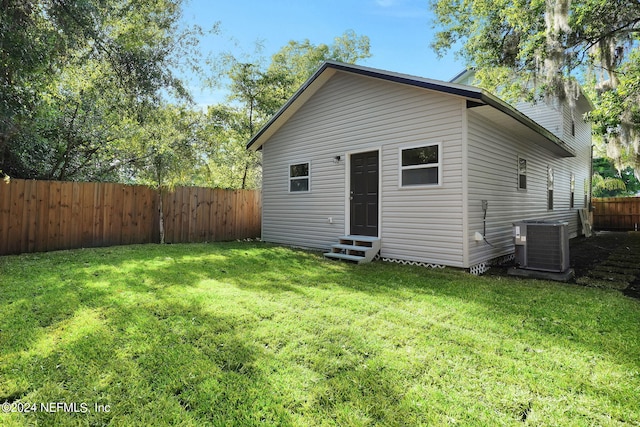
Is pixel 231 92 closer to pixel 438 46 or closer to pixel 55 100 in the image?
pixel 55 100

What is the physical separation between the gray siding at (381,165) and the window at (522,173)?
9.84 ft

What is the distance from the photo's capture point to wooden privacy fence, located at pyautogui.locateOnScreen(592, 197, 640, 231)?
555 inches

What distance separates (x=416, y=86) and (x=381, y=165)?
163 cm

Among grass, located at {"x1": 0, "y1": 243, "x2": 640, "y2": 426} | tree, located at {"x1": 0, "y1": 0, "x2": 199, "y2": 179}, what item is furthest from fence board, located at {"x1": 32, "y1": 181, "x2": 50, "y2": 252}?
grass, located at {"x1": 0, "y1": 243, "x2": 640, "y2": 426}

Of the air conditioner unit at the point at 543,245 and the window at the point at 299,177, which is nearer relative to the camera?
the air conditioner unit at the point at 543,245

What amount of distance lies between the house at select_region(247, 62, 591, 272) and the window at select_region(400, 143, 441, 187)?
0.06ft

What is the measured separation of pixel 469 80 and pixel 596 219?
982 centimetres

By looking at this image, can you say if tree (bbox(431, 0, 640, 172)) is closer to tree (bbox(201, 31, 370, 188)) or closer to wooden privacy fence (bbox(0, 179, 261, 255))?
tree (bbox(201, 31, 370, 188))

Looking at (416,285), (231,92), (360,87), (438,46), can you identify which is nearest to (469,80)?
(438,46)

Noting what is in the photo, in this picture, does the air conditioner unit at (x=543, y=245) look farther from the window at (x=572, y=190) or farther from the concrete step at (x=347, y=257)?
the window at (x=572, y=190)

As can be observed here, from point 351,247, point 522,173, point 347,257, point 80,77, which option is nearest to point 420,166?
point 351,247

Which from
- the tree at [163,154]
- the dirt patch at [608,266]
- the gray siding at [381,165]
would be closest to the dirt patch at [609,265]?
the dirt patch at [608,266]

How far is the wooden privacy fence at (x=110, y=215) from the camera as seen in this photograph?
6.25 meters

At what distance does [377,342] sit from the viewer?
266 centimetres
